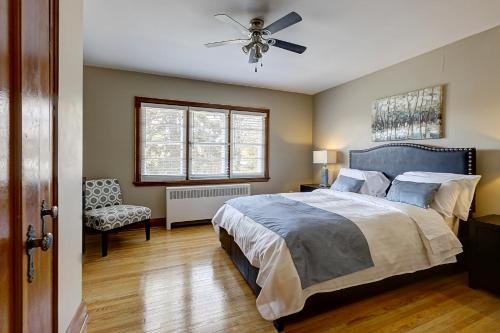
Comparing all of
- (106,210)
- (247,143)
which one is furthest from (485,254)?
(106,210)

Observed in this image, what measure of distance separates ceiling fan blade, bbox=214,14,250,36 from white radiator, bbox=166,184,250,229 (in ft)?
8.68

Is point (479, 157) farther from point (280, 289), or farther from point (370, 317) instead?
point (280, 289)

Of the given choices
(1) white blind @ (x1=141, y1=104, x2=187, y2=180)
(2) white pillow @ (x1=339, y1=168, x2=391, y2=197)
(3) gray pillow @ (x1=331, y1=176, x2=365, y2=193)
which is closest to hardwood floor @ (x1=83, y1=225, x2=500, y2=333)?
(2) white pillow @ (x1=339, y1=168, x2=391, y2=197)

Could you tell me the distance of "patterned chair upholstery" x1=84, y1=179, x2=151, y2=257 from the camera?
3.17 metres

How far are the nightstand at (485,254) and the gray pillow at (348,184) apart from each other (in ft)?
4.61

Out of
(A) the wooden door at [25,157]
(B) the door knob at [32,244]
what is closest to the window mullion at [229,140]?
(A) the wooden door at [25,157]

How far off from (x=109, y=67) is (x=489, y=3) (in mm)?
4598

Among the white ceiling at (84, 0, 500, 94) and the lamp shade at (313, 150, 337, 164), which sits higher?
the white ceiling at (84, 0, 500, 94)

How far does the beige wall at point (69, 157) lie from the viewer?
122cm

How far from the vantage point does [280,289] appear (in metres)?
1.80

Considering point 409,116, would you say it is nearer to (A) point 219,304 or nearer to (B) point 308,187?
(B) point 308,187

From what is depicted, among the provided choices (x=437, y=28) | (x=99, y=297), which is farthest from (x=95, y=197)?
(x=437, y=28)

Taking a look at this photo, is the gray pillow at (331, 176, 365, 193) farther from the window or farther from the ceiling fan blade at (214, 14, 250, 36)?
the ceiling fan blade at (214, 14, 250, 36)

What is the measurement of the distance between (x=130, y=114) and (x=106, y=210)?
5.22 ft
